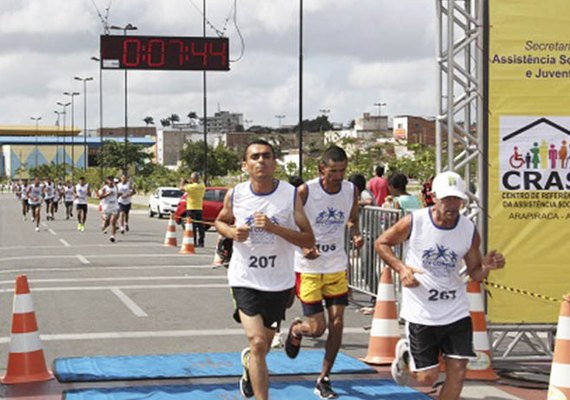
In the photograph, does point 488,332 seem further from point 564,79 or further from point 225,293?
point 225,293

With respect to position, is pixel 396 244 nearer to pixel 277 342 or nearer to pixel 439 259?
pixel 439 259

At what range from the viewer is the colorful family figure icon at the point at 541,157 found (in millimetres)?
9328

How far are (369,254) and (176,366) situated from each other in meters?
4.96

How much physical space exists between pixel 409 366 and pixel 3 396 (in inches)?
138

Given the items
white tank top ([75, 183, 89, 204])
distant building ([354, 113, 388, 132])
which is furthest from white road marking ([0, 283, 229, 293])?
distant building ([354, 113, 388, 132])

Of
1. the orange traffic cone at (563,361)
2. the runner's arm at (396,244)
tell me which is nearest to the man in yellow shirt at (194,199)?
the orange traffic cone at (563,361)

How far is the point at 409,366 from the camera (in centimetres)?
711

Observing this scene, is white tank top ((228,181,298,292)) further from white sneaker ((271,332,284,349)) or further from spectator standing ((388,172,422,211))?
spectator standing ((388,172,422,211))

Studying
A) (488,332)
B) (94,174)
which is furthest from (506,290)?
(94,174)

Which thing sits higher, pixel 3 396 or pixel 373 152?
pixel 373 152

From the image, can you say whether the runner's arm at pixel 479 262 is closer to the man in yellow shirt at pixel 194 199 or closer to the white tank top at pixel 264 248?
the white tank top at pixel 264 248

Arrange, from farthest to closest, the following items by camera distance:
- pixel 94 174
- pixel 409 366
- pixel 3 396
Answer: pixel 94 174
pixel 3 396
pixel 409 366

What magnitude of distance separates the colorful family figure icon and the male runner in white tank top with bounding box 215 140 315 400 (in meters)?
2.72

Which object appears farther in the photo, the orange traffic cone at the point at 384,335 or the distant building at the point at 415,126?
the distant building at the point at 415,126
